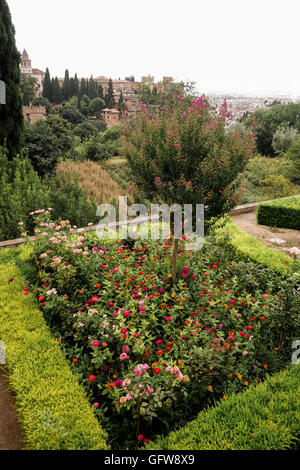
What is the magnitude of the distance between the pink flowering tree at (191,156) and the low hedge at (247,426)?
1877 mm

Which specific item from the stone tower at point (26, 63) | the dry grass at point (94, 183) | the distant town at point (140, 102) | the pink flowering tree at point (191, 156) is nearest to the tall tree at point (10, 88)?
the dry grass at point (94, 183)

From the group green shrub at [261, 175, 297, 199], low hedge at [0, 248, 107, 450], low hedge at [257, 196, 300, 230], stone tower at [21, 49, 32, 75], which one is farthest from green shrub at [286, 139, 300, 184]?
stone tower at [21, 49, 32, 75]

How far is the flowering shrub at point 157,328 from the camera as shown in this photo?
221 centimetres

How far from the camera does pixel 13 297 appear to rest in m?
3.38

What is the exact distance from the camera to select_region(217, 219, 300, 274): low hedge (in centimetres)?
403

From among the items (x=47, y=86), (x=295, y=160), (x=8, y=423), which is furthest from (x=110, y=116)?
(x=8, y=423)

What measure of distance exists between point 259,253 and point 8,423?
373 centimetres

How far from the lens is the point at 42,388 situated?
7.36ft

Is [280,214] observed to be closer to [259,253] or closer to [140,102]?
[259,253]

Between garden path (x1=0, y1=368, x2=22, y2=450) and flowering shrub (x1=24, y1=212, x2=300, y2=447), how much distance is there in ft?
1.77

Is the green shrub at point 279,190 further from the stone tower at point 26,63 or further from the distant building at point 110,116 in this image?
the stone tower at point 26,63

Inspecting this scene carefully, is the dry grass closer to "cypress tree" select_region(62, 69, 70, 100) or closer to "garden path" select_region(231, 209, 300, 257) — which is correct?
"garden path" select_region(231, 209, 300, 257)

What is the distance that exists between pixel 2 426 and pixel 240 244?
12.8 ft
